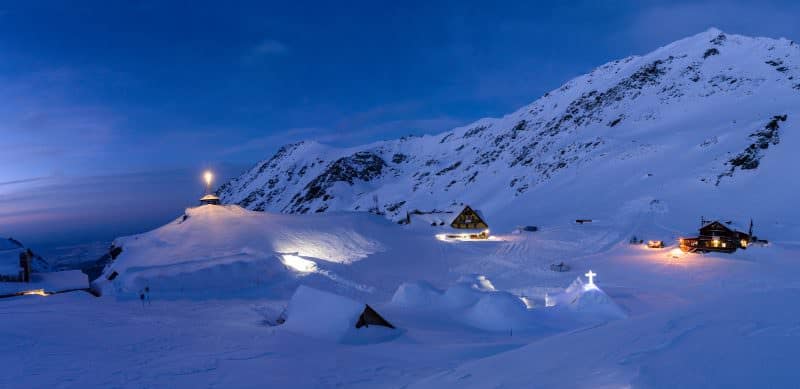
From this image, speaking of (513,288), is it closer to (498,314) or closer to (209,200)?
(498,314)

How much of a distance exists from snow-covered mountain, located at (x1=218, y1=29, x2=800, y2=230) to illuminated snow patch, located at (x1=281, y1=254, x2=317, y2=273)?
3915 cm

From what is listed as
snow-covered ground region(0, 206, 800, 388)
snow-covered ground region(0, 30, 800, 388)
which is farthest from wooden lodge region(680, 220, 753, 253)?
snow-covered ground region(0, 206, 800, 388)

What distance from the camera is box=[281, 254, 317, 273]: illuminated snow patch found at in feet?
102

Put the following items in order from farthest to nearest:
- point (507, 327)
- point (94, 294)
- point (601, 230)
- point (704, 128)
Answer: point (704, 128)
point (601, 230)
point (94, 294)
point (507, 327)

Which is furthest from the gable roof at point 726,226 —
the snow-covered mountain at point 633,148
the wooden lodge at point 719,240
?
the snow-covered mountain at point 633,148

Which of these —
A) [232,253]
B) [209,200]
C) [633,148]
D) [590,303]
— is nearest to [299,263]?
[232,253]

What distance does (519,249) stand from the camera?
136 ft

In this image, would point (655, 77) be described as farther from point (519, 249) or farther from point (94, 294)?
point (94, 294)

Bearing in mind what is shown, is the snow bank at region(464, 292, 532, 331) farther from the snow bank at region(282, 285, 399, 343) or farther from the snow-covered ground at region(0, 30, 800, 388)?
the snow bank at region(282, 285, 399, 343)

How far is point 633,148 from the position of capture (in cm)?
7481

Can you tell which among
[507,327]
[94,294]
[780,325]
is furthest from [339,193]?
[780,325]

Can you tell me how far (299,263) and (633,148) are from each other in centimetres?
6672

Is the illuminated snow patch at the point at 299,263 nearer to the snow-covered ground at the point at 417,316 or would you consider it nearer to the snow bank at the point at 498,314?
the snow-covered ground at the point at 417,316

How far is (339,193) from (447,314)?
118736mm
